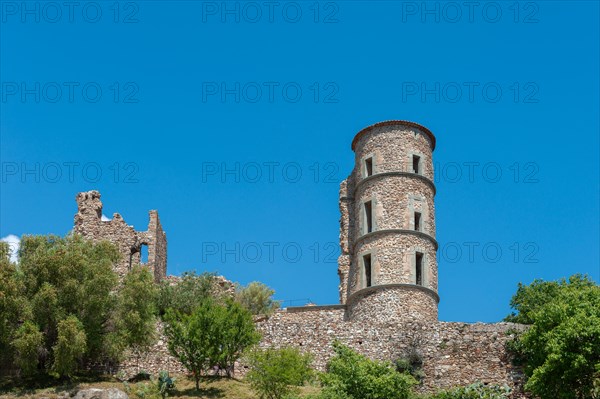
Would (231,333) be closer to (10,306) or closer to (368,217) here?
(10,306)

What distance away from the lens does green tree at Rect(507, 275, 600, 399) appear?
122 ft

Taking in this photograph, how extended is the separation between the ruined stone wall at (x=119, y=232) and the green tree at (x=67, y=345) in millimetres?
15100

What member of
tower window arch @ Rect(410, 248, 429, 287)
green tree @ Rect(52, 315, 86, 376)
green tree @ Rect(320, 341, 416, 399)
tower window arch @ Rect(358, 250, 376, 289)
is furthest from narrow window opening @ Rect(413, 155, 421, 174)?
green tree @ Rect(52, 315, 86, 376)

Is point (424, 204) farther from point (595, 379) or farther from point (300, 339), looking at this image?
point (595, 379)

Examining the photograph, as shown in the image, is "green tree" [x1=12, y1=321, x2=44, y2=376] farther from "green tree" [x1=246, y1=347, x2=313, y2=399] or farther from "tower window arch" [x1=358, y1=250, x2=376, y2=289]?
"tower window arch" [x1=358, y1=250, x2=376, y2=289]

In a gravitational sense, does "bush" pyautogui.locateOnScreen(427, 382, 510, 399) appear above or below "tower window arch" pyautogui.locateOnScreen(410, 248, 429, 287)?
below

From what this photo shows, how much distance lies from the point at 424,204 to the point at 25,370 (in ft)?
65.8

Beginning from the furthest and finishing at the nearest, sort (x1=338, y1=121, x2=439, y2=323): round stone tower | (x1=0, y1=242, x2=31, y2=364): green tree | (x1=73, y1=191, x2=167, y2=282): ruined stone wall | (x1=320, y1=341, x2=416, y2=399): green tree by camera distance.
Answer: (x1=73, y1=191, x2=167, y2=282): ruined stone wall, (x1=338, y1=121, x2=439, y2=323): round stone tower, (x1=0, y1=242, x2=31, y2=364): green tree, (x1=320, y1=341, x2=416, y2=399): green tree

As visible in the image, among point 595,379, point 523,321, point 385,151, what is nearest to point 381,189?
point 385,151

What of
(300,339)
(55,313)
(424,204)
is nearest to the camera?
(55,313)

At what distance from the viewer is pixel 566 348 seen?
3759 cm

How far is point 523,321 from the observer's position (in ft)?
157

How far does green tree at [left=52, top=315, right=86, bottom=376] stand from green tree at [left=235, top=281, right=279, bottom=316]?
16817mm

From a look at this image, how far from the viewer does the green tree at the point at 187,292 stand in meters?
51.4
